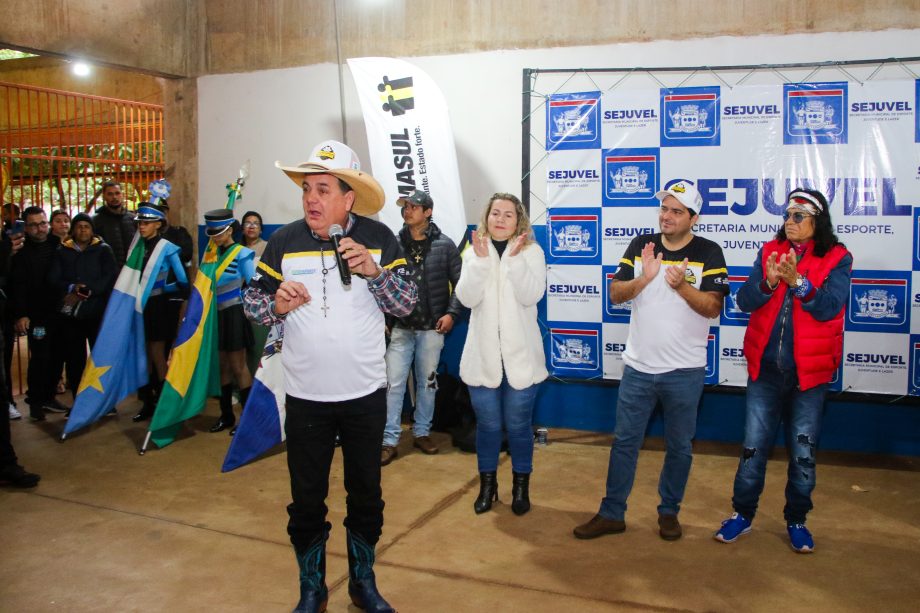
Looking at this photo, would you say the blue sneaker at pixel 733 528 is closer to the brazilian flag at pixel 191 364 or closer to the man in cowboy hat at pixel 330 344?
the man in cowboy hat at pixel 330 344

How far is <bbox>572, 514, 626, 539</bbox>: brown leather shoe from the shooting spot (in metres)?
4.16

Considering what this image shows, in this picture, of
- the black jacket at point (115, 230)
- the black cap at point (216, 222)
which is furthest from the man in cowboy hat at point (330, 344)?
the black jacket at point (115, 230)

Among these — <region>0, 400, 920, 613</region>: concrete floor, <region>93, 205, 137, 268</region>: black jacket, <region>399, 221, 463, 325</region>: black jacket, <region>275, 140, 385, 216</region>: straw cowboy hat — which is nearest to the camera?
<region>275, 140, 385, 216</region>: straw cowboy hat

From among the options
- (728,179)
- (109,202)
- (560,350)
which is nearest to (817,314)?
(728,179)

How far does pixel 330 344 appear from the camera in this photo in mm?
3131

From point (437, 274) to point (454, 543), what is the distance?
2.05m

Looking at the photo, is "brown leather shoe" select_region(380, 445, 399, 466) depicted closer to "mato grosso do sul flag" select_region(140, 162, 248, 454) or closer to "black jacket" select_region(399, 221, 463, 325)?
"black jacket" select_region(399, 221, 463, 325)

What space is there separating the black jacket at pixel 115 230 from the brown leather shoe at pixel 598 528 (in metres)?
5.20

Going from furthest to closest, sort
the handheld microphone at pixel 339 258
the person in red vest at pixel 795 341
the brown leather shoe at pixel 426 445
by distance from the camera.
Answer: the brown leather shoe at pixel 426 445 → the person in red vest at pixel 795 341 → the handheld microphone at pixel 339 258

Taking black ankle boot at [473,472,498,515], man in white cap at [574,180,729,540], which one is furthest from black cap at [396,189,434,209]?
black ankle boot at [473,472,498,515]

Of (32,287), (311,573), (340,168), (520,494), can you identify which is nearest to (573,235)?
(520,494)

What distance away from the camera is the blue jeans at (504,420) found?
4422 mm

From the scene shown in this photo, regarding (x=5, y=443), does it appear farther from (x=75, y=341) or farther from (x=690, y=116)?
(x=690, y=116)

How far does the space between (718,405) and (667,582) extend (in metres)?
2.50
